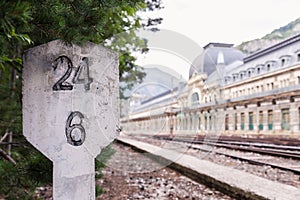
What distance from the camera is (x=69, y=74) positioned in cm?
151

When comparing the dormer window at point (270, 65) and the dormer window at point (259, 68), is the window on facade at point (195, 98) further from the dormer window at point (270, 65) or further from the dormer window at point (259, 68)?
the dormer window at point (259, 68)

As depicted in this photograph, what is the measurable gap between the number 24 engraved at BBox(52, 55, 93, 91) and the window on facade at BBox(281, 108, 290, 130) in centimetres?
2035

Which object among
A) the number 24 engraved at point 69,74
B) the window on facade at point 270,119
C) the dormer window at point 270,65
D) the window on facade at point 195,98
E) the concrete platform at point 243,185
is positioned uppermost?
the dormer window at point 270,65

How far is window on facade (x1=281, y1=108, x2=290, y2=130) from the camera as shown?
20062 mm

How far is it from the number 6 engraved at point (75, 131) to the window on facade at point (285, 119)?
20373mm

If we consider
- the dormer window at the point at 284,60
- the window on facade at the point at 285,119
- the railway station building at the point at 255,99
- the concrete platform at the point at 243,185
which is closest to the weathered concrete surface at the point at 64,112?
the concrete platform at the point at 243,185

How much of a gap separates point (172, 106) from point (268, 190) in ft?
18.8

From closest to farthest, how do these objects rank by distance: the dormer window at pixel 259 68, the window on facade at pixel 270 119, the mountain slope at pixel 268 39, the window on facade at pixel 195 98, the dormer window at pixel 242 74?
the window on facade at pixel 195 98
the window on facade at pixel 270 119
the dormer window at pixel 259 68
the dormer window at pixel 242 74
the mountain slope at pixel 268 39

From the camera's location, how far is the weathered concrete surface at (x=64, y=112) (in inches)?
58.4

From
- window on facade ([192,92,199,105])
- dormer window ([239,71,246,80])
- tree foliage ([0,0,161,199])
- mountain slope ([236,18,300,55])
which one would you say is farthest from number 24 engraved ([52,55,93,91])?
mountain slope ([236,18,300,55])

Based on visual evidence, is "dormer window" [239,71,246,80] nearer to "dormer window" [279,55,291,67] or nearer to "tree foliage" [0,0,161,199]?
"dormer window" [279,55,291,67]

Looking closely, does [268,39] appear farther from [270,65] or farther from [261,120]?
[261,120]

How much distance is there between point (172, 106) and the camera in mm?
9070

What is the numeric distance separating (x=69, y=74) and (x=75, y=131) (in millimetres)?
268
